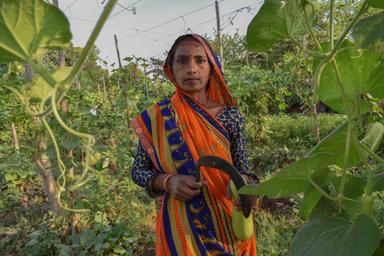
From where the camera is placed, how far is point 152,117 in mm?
1312

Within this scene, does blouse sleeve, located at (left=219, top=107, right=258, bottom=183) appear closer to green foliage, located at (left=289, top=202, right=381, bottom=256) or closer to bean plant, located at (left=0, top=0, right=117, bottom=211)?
green foliage, located at (left=289, top=202, right=381, bottom=256)

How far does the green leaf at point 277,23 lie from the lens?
0.41m

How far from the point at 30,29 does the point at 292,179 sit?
0.88 feet

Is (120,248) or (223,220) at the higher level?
(223,220)

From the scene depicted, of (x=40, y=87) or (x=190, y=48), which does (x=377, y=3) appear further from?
(x=190, y=48)

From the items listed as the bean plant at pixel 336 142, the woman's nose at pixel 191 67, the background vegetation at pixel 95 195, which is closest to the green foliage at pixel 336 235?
the bean plant at pixel 336 142

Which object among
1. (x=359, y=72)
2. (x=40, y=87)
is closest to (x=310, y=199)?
(x=359, y=72)

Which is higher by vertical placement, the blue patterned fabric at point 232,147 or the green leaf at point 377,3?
the green leaf at point 377,3

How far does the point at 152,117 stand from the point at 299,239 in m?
0.95

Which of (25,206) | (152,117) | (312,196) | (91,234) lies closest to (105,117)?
(25,206)

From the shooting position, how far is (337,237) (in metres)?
0.37

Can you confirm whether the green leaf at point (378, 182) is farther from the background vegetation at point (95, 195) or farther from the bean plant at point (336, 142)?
the background vegetation at point (95, 195)

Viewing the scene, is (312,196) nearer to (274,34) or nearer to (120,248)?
(274,34)

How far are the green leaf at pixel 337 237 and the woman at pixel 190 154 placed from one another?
0.78 meters
